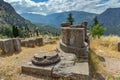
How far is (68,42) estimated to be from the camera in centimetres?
975

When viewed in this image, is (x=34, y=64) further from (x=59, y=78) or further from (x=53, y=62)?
(x=59, y=78)

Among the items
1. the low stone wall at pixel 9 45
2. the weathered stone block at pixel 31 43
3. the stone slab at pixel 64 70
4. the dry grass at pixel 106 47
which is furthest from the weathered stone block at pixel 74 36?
the dry grass at pixel 106 47

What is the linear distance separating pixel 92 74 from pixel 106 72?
1.22 meters

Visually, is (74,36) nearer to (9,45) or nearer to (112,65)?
(112,65)

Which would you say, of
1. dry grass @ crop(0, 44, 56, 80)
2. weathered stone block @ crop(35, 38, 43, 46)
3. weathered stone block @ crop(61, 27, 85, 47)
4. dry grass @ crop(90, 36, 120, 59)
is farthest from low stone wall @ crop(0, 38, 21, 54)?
dry grass @ crop(90, 36, 120, 59)

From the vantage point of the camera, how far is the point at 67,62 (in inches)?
311

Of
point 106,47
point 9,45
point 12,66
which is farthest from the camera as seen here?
point 106,47

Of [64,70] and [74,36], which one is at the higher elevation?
[74,36]

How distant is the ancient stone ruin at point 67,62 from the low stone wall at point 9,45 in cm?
299

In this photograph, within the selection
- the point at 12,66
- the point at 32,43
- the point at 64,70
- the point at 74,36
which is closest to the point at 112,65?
the point at 74,36

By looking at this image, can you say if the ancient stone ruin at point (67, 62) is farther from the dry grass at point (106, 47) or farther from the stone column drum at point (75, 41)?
the dry grass at point (106, 47)

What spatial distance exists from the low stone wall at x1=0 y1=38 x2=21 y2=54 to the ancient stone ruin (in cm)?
299

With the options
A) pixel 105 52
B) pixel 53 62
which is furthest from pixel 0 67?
pixel 105 52

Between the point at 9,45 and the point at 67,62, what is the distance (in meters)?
4.37
